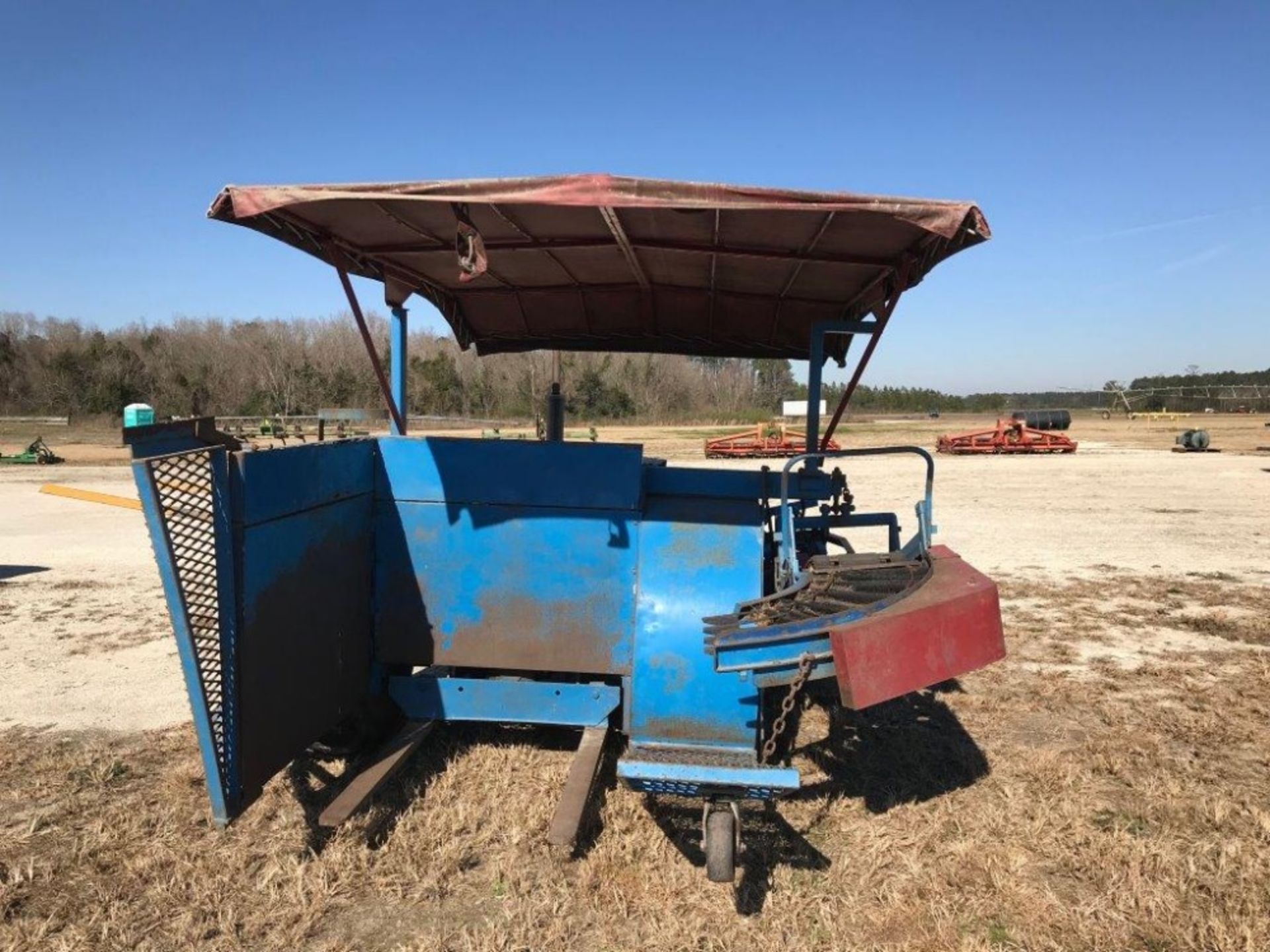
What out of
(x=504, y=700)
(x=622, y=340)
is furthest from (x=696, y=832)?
(x=622, y=340)

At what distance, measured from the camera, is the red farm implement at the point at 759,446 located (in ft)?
93.6

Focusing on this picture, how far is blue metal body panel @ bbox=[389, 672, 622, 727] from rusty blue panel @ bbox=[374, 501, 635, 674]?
9cm

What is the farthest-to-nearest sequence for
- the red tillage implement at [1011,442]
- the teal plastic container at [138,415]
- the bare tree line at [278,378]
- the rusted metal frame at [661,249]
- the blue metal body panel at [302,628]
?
the bare tree line at [278,378] < the red tillage implement at [1011,442] < the rusted metal frame at [661,249] < the teal plastic container at [138,415] < the blue metal body panel at [302,628]

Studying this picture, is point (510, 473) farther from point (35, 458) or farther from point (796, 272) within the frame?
point (35, 458)

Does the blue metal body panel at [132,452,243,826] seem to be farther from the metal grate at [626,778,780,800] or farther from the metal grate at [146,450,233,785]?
the metal grate at [626,778,780,800]

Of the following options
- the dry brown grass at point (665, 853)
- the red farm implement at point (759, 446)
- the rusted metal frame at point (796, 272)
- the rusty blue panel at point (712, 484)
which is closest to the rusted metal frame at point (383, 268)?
Result: the rusty blue panel at point (712, 484)

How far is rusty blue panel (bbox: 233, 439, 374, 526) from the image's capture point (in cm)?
299

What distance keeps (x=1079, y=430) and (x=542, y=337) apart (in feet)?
159

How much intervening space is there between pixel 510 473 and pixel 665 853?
177 cm

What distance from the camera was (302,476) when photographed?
3326 mm

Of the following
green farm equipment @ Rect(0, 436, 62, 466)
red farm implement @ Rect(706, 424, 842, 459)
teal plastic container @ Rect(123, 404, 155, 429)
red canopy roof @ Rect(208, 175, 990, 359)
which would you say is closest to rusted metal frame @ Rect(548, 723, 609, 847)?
red canopy roof @ Rect(208, 175, 990, 359)

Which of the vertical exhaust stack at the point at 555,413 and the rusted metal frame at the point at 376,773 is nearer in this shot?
the rusted metal frame at the point at 376,773

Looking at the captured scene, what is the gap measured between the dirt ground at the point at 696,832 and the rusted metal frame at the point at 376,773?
0.17m

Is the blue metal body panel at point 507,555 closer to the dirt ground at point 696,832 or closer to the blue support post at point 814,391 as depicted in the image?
the dirt ground at point 696,832
